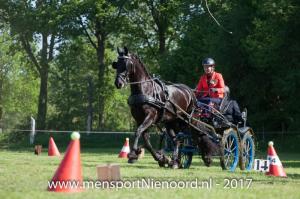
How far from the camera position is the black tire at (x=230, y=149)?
576 inches

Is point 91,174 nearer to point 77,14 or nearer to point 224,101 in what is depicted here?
point 224,101

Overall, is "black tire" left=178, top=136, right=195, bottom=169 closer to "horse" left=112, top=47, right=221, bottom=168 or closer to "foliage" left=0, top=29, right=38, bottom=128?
"horse" left=112, top=47, right=221, bottom=168

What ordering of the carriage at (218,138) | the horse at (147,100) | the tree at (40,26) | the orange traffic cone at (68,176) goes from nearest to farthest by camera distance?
the orange traffic cone at (68,176) → the horse at (147,100) → the carriage at (218,138) → the tree at (40,26)

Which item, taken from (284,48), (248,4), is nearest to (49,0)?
(248,4)

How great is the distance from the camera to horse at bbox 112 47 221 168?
1345 cm

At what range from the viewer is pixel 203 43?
141ft

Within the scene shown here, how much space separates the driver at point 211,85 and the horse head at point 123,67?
2.16 m

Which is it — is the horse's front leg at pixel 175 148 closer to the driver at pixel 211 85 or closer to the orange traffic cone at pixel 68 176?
the driver at pixel 211 85

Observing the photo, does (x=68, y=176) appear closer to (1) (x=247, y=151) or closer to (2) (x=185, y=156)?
(2) (x=185, y=156)

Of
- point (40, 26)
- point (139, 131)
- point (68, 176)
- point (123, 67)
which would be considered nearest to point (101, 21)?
point (40, 26)

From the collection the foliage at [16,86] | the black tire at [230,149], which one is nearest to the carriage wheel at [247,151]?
the black tire at [230,149]

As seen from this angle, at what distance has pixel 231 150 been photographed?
15.0m

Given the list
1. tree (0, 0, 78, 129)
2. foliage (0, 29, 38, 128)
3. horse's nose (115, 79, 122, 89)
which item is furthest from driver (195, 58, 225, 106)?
foliage (0, 29, 38, 128)

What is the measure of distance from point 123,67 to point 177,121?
2197 millimetres
